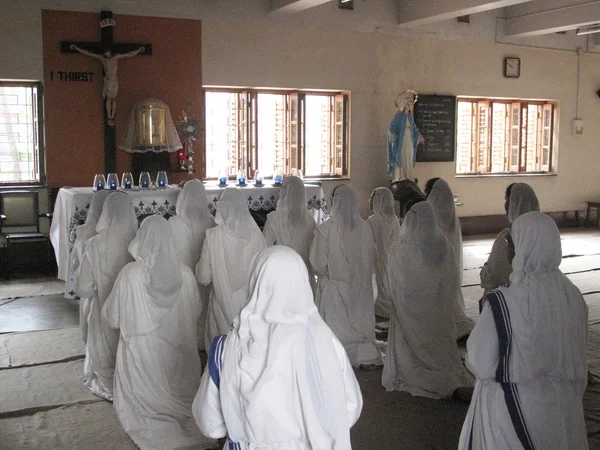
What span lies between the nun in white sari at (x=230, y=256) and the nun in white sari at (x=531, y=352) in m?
2.47

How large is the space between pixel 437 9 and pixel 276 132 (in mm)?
2984

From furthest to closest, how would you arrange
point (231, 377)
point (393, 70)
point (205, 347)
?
point (393, 70) < point (205, 347) < point (231, 377)

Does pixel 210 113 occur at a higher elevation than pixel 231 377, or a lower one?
higher

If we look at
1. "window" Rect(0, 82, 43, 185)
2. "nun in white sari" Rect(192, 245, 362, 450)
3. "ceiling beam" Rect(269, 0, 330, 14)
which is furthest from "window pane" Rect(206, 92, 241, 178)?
"nun in white sari" Rect(192, 245, 362, 450)

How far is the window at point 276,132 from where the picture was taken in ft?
33.6

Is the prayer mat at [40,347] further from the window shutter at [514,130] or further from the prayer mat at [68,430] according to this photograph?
the window shutter at [514,130]

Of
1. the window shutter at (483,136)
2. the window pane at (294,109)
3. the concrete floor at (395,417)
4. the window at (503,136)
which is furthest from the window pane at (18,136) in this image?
the window shutter at (483,136)

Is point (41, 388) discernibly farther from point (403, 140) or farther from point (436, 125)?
point (436, 125)

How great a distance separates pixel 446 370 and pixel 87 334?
2581 millimetres

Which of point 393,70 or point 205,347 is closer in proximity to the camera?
point 205,347

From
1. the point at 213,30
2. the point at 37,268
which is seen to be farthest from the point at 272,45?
the point at 37,268

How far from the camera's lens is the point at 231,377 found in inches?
85.2

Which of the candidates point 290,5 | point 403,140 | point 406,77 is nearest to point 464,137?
point 406,77

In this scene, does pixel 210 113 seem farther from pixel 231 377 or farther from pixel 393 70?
pixel 231 377
